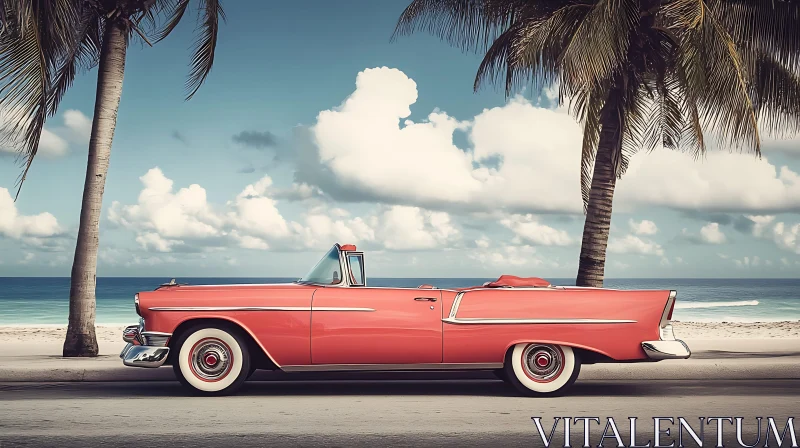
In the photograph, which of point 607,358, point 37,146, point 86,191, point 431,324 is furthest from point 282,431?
point 37,146

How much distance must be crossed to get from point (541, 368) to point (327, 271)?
2.38 meters

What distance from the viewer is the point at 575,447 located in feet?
18.5

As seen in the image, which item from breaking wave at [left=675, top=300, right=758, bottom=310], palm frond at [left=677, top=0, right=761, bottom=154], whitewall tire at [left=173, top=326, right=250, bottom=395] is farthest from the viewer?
breaking wave at [left=675, top=300, right=758, bottom=310]

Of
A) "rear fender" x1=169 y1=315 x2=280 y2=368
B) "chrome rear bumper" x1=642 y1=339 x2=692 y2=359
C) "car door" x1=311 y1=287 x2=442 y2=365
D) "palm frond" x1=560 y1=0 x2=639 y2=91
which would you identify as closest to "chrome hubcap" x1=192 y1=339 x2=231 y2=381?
"rear fender" x1=169 y1=315 x2=280 y2=368

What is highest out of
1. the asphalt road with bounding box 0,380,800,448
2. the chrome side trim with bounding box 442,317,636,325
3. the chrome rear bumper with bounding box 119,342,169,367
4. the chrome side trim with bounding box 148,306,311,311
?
the chrome side trim with bounding box 148,306,311,311

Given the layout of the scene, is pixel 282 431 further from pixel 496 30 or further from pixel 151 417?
Answer: pixel 496 30

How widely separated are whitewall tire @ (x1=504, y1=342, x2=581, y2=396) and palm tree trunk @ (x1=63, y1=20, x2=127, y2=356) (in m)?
6.46

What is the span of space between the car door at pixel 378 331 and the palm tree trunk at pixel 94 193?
5.01 meters

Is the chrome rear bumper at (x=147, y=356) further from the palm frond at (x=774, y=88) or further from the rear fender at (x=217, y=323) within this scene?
the palm frond at (x=774, y=88)

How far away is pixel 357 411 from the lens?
712 cm

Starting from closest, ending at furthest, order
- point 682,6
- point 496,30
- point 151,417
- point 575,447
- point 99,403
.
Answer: point 575,447 < point 151,417 < point 99,403 < point 682,6 < point 496,30

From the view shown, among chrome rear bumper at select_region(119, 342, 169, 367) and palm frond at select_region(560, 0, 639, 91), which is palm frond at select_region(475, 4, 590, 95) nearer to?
palm frond at select_region(560, 0, 639, 91)

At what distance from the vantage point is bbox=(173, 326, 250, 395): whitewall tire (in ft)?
26.1

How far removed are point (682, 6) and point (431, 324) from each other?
6.70m
